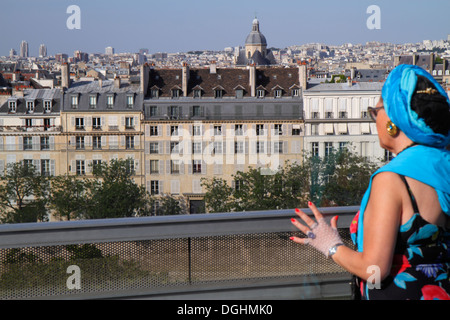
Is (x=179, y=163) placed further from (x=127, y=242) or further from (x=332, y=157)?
(x=127, y=242)

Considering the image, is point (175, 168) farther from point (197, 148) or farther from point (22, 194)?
point (22, 194)

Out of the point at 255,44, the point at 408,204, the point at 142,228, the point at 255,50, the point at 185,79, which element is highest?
the point at 255,44

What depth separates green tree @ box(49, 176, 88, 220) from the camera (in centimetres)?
238

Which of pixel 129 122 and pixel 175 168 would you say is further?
pixel 129 122

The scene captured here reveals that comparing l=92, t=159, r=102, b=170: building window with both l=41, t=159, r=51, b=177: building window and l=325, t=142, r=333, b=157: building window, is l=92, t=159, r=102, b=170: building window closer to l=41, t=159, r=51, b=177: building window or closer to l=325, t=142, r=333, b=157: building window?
l=41, t=159, r=51, b=177: building window

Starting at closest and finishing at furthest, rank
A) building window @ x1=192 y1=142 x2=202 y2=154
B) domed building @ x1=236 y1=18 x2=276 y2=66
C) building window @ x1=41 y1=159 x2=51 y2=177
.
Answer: building window @ x1=41 y1=159 x2=51 y2=177, building window @ x1=192 y1=142 x2=202 y2=154, domed building @ x1=236 y1=18 x2=276 y2=66

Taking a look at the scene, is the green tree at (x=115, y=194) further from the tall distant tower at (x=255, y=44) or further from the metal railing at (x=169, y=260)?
the tall distant tower at (x=255, y=44)

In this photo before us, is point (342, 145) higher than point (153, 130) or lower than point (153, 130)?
lower

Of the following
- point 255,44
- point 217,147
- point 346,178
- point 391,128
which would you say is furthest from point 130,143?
point 255,44

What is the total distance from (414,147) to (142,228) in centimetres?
94

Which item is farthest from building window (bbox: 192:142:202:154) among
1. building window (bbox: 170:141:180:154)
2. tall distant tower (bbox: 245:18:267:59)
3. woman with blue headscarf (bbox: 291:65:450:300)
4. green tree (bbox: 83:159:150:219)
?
tall distant tower (bbox: 245:18:267:59)

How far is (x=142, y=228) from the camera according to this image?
71.9 inches
